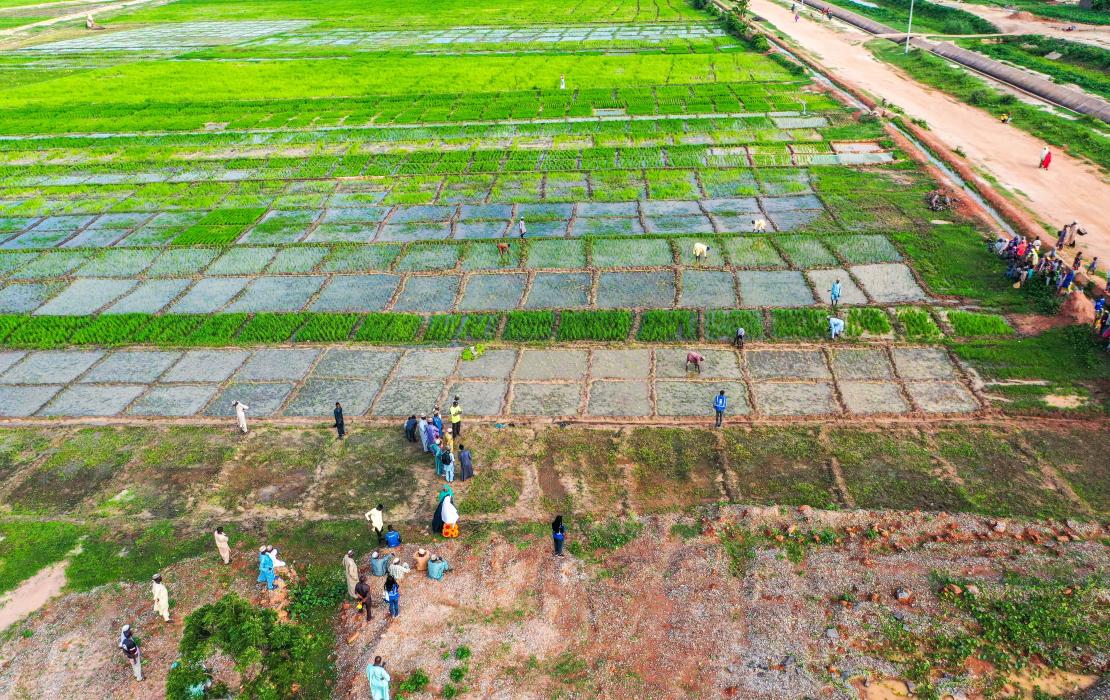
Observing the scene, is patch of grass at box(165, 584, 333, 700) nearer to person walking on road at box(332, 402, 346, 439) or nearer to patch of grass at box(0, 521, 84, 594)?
patch of grass at box(0, 521, 84, 594)

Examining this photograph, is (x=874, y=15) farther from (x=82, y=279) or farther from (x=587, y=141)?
(x=82, y=279)

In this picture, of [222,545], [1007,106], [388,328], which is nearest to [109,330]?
[388,328]

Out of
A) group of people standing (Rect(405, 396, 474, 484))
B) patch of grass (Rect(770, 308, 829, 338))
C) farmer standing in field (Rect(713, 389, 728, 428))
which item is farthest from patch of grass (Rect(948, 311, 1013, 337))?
group of people standing (Rect(405, 396, 474, 484))

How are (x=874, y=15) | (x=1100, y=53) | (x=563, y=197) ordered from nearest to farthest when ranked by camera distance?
1. (x=563, y=197)
2. (x=1100, y=53)
3. (x=874, y=15)

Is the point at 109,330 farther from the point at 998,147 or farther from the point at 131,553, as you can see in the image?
the point at 998,147

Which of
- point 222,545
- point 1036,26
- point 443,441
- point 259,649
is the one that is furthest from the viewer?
point 1036,26

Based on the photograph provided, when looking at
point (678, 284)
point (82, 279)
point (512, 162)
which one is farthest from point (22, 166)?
point (678, 284)

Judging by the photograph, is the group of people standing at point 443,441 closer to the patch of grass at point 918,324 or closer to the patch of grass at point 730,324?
the patch of grass at point 730,324
